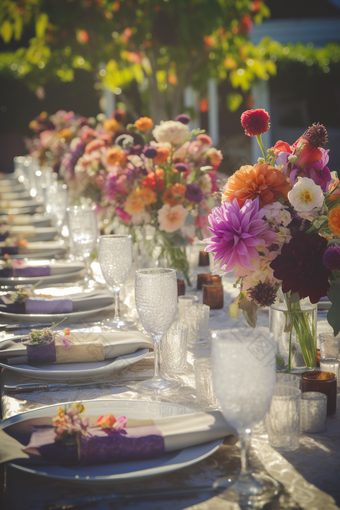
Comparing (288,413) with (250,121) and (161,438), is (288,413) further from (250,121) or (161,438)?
(250,121)

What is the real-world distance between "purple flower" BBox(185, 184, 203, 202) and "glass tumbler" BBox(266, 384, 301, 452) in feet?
3.38

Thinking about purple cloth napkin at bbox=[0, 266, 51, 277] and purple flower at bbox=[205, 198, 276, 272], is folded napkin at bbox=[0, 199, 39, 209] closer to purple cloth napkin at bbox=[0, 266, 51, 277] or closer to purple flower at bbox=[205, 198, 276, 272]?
purple cloth napkin at bbox=[0, 266, 51, 277]

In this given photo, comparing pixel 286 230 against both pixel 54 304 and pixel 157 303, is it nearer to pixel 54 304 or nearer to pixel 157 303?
A: pixel 157 303

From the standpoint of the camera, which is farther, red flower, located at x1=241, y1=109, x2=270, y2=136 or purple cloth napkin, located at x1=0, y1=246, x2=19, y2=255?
purple cloth napkin, located at x1=0, y1=246, x2=19, y2=255

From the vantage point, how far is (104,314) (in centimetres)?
155

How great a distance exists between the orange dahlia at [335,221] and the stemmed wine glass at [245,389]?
27 centimetres

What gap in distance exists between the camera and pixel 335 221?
3.03ft

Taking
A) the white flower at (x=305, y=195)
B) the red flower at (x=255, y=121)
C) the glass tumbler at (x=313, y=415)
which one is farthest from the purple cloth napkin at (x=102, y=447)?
the red flower at (x=255, y=121)

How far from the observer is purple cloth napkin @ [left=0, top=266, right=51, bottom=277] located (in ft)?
6.15

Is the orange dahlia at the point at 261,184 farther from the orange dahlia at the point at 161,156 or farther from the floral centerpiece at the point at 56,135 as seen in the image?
the floral centerpiece at the point at 56,135

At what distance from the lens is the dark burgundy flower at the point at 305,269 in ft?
3.10

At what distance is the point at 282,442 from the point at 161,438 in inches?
7.2

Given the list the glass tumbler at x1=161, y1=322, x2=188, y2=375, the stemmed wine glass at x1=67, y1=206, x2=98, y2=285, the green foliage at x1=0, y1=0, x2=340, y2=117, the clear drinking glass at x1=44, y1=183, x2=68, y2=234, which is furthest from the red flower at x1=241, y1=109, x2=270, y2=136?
the green foliage at x1=0, y1=0, x2=340, y2=117

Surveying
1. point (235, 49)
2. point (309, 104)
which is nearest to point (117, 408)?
point (235, 49)
